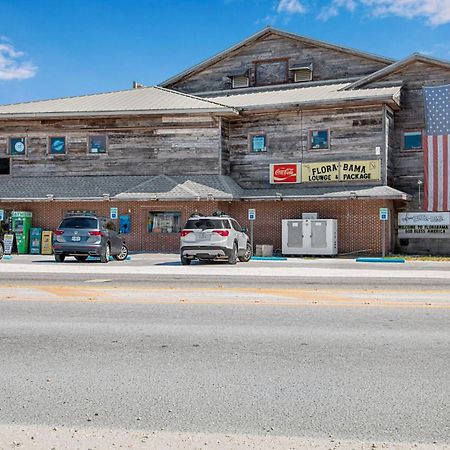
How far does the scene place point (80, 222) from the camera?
22.8 meters

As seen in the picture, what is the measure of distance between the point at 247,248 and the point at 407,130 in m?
11.6

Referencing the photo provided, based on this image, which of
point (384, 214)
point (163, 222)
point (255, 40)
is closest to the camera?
point (384, 214)

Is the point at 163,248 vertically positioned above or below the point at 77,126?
below

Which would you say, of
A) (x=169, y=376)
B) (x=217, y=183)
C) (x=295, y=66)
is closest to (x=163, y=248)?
(x=217, y=183)

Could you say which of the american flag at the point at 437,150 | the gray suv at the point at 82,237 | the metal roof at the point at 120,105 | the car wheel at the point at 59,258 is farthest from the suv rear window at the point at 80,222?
the american flag at the point at 437,150

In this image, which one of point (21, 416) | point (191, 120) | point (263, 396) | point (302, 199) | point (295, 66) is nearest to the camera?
point (21, 416)

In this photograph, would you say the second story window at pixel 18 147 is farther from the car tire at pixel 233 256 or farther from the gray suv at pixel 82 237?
the car tire at pixel 233 256

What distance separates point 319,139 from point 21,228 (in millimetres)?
15185

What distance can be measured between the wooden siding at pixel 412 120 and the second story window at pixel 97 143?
47.6 feet

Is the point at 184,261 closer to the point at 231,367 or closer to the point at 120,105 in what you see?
the point at 120,105

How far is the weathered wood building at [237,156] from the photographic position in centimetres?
2930

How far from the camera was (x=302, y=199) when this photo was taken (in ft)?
95.5

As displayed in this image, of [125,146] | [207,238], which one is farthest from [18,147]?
[207,238]

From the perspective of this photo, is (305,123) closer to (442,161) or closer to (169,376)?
(442,161)
